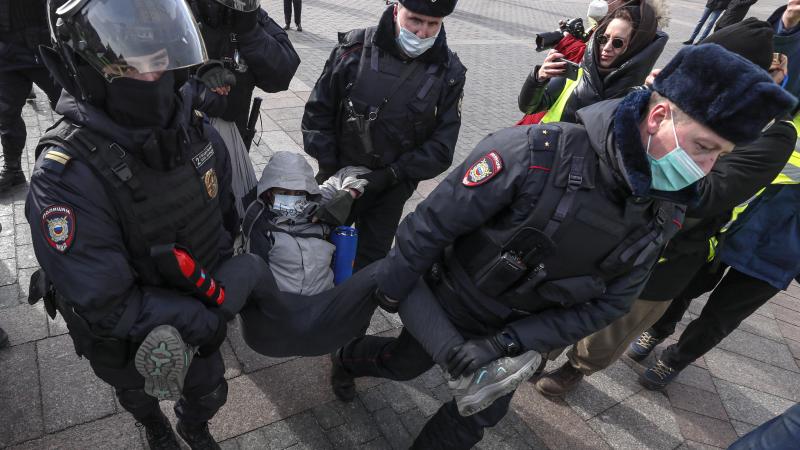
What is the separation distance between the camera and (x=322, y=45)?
8.91 m

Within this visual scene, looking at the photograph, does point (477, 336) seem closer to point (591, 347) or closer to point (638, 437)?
point (591, 347)

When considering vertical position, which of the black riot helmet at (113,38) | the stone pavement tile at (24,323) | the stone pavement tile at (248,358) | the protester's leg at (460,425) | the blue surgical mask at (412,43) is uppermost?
the black riot helmet at (113,38)

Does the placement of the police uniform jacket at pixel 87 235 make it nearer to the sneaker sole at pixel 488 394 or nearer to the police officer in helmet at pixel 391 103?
the sneaker sole at pixel 488 394

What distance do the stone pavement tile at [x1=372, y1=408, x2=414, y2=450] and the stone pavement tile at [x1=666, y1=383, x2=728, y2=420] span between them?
192 centimetres

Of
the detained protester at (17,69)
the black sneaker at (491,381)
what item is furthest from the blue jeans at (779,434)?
the detained protester at (17,69)

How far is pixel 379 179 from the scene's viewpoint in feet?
9.75

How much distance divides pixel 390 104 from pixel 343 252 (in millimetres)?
900

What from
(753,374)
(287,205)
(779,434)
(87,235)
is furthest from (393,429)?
(753,374)

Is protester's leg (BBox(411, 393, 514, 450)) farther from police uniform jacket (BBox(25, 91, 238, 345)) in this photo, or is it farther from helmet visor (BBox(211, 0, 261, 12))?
helmet visor (BBox(211, 0, 261, 12))

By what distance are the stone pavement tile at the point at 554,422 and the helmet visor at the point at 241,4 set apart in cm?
277

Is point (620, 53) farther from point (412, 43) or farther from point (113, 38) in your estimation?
point (113, 38)

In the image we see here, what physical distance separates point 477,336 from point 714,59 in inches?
56.3

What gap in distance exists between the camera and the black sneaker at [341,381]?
9.02 feet

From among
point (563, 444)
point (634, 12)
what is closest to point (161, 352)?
point (563, 444)
